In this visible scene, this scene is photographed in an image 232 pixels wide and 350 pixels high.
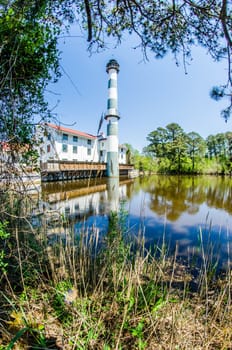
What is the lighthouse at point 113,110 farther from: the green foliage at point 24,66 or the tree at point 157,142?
the tree at point 157,142

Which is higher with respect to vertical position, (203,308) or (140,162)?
(140,162)

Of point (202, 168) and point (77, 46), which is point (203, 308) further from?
point (202, 168)

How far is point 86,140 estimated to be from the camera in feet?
91.0

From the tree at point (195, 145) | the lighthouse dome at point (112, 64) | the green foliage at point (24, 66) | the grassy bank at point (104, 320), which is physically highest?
the lighthouse dome at point (112, 64)

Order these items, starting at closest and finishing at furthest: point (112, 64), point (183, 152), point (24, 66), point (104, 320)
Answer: point (104, 320) → point (24, 66) → point (112, 64) → point (183, 152)

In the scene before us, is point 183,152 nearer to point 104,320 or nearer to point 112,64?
point 112,64

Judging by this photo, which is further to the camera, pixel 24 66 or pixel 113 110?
pixel 113 110

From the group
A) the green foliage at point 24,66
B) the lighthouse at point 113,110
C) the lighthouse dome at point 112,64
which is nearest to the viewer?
the green foliage at point 24,66

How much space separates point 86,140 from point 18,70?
26286 millimetres

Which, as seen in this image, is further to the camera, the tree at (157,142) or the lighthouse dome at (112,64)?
the tree at (157,142)

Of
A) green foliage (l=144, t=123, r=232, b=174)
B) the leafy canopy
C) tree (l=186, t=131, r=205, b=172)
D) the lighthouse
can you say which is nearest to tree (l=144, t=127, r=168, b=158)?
green foliage (l=144, t=123, r=232, b=174)

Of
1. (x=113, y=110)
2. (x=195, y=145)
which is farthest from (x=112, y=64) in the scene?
(x=195, y=145)

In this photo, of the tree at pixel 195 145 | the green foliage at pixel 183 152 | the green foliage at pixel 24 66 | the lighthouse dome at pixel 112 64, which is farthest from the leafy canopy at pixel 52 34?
the tree at pixel 195 145

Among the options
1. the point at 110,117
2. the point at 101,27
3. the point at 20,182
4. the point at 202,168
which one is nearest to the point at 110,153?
the point at 110,117
